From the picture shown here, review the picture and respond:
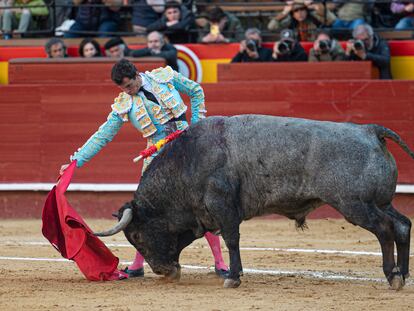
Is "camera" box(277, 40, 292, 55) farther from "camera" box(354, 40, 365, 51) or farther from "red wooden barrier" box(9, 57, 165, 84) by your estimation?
"red wooden barrier" box(9, 57, 165, 84)

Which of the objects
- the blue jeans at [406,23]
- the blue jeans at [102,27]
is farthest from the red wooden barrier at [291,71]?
the blue jeans at [102,27]

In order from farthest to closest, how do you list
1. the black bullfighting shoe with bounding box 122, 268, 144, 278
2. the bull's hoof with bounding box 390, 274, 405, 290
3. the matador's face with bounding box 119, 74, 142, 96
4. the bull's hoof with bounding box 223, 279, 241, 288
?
the black bullfighting shoe with bounding box 122, 268, 144, 278 < the matador's face with bounding box 119, 74, 142, 96 < the bull's hoof with bounding box 223, 279, 241, 288 < the bull's hoof with bounding box 390, 274, 405, 290

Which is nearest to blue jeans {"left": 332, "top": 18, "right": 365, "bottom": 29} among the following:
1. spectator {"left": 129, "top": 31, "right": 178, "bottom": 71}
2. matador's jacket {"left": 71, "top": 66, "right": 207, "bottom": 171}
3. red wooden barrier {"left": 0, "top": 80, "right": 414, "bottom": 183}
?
red wooden barrier {"left": 0, "top": 80, "right": 414, "bottom": 183}

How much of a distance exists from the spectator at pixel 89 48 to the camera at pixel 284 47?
5.43 feet

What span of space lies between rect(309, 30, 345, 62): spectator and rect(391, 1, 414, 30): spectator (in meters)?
0.62

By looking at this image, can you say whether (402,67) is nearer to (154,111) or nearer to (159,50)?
(159,50)

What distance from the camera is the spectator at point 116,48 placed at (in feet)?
33.4

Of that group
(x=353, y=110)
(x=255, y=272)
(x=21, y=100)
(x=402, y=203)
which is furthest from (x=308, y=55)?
(x=255, y=272)

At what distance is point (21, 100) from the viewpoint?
10.1 metres

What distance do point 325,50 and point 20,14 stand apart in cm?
307

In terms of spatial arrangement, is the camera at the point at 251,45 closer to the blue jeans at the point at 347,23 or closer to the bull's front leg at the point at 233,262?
the blue jeans at the point at 347,23

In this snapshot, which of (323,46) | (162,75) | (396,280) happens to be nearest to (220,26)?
(323,46)

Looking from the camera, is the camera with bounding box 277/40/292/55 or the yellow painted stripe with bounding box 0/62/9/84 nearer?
the camera with bounding box 277/40/292/55

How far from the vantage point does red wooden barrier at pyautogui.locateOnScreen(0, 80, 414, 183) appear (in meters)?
9.52
